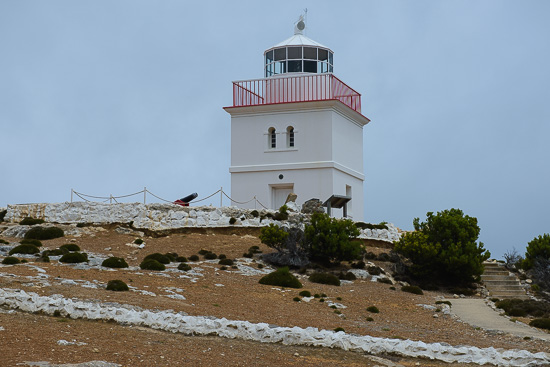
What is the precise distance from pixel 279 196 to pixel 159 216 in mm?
7011

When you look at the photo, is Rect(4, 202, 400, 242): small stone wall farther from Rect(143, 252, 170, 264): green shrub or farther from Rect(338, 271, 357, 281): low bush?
Rect(143, 252, 170, 264): green shrub

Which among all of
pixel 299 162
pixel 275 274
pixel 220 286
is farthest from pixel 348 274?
pixel 299 162

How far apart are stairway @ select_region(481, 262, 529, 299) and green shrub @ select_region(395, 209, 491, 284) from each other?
95 cm

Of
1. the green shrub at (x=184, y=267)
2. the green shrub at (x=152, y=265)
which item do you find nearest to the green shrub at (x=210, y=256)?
the green shrub at (x=184, y=267)

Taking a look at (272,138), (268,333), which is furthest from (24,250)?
(272,138)

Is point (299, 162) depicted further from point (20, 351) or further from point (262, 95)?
point (20, 351)

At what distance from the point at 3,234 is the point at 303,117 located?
16581mm

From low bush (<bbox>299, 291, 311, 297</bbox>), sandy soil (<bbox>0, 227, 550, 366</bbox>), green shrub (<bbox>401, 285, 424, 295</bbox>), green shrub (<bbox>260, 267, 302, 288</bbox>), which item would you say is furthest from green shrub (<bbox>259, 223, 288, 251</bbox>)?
low bush (<bbox>299, 291, 311, 297</bbox>)

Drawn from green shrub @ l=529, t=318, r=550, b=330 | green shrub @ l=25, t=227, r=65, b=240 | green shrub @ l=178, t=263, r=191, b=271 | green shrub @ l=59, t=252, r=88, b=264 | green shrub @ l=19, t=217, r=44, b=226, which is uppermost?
green shrub @ l=19, t=217, r=44, b=226

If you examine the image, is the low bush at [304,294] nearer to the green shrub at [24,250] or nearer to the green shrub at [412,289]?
the green shrub at [412,289]

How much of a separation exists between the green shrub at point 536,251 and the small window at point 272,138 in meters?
14.4

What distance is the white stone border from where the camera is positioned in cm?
1650

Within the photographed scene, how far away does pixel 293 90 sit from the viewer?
131ft

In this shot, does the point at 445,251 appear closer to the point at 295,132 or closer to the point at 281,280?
the point at 281,280
